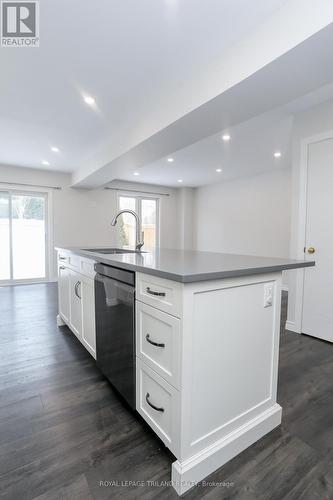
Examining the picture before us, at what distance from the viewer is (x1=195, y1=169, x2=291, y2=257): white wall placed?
515cm

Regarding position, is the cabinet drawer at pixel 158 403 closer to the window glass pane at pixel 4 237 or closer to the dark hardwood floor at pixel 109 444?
the dark hardwood floor at pixel 109 444

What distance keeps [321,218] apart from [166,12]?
223 cm

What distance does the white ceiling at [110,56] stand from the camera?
5.09 ft

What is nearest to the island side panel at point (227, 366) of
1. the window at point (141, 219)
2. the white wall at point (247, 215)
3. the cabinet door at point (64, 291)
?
the cabinet door at point (64, 291)

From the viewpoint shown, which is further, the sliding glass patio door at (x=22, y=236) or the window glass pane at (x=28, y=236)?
the window glass pane at (x=28, y=236)

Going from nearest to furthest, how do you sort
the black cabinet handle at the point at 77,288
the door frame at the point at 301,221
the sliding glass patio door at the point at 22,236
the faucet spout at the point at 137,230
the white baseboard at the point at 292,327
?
the black cabinet handle at the point at 77,288 → the faucet spout at the point at 137,230 → the door frame at the point at 301,221 → the white baseboard at the point at 292,327 → the sliding glass patio door at the point at 22,236

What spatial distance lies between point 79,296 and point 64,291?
58 cm

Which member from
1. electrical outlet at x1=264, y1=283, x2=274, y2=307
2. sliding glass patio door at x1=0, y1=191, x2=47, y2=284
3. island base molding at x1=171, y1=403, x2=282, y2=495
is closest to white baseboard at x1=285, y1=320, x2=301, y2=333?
island base molding at x1=171, y1=403, x2=282, y2=495

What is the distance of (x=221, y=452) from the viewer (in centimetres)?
117

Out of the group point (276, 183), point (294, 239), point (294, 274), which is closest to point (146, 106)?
point (294, 239)

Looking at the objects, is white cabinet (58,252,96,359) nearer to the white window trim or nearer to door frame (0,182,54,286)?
door frame (0,182,54,286)

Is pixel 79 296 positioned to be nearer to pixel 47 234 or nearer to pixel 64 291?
pixel 64 291

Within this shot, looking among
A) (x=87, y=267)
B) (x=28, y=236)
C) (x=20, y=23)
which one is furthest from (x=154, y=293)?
(x=28, y=236)

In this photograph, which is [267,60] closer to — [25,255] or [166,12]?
[166,12]
